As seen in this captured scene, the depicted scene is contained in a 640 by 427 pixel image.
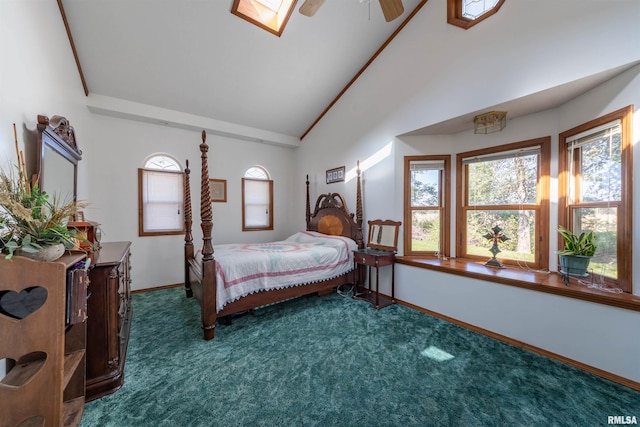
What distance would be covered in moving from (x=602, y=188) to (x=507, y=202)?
0.76 m

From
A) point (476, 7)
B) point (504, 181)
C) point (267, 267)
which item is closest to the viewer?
point (476, 7)

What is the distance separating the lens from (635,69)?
1.72m

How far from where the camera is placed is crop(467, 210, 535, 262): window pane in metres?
2.61

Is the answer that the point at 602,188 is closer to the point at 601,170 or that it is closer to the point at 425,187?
the point at 601,170

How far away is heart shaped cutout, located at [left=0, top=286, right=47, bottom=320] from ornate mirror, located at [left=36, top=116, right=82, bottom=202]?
3.66ft

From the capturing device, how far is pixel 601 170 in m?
2.05

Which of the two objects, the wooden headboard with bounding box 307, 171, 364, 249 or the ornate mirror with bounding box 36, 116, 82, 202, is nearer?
the ornate mirror with bounding box 36, 116, 82, 202

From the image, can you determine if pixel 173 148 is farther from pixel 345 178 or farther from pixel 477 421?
pixel 477 421

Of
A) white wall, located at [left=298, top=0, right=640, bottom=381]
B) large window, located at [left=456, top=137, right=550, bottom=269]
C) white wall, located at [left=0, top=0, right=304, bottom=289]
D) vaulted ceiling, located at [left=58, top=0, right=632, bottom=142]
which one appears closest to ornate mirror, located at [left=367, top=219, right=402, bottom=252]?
white wall, located at [left=298, top=0, right=640, bottom=381]

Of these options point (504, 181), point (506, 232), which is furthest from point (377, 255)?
point (504, 181)

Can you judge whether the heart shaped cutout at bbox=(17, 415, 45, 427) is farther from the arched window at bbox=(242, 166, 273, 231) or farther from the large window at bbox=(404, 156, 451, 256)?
the arched window at bbox=(242, 166, 273, 231)

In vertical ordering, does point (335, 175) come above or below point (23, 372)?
above

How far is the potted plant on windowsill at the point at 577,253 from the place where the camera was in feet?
6.62

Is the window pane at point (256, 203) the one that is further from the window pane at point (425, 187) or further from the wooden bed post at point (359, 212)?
the window pane at point (425, 187)
